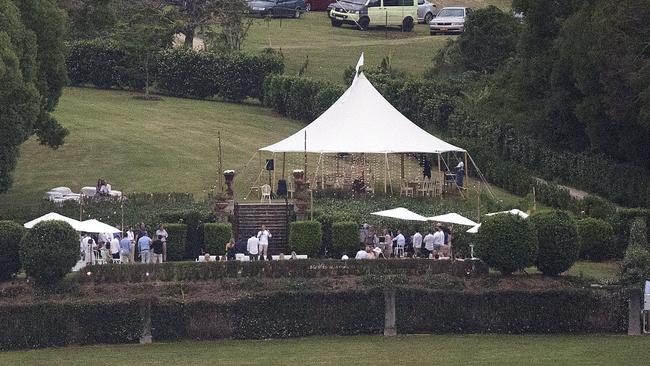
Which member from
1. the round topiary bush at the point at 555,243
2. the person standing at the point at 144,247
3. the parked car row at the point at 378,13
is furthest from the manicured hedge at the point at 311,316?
the parked car row at the point at 378,13

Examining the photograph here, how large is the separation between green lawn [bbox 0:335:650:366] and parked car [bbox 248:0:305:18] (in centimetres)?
5524

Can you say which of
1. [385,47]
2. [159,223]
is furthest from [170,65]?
[159,223]

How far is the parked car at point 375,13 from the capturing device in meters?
89.9

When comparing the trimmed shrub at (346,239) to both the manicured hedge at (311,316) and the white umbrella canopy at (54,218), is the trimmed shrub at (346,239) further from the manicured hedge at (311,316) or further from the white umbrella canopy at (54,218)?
the manicured hedge at (311,316)

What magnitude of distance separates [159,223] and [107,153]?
15.8m

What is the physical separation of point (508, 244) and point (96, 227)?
11.9 m

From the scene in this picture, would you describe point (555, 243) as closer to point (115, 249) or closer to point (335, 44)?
point (115, 249)

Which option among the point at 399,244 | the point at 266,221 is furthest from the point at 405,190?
the point at 399,244

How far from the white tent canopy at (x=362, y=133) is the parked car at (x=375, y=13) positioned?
3306cm

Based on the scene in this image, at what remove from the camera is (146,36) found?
7581 centimetres

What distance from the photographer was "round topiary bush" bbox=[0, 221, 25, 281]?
127 ft

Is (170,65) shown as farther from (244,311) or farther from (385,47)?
(244,311)

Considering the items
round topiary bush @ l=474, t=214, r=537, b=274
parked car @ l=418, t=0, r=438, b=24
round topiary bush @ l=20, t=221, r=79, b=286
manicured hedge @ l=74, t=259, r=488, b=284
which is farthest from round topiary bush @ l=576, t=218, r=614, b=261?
parked car @ l=418, t=0, r=438, b=24

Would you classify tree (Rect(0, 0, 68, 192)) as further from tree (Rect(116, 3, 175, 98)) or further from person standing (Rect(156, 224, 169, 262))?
tree (Rect(116, 3, 175, 98))
